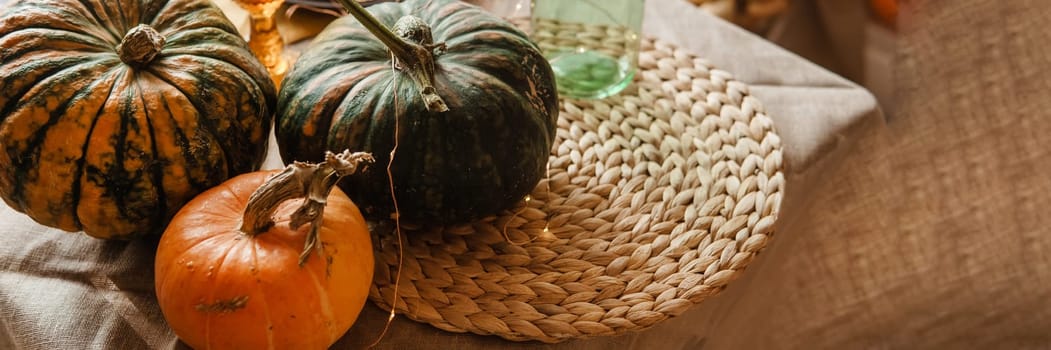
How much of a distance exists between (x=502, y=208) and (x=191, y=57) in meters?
0.27

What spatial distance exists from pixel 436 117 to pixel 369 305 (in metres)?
0.18

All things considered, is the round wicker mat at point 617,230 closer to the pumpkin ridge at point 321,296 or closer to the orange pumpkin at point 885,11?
the pumpkin ridge at point 321,296

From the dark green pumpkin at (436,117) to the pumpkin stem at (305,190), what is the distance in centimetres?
9

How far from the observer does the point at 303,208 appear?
63 centimetres

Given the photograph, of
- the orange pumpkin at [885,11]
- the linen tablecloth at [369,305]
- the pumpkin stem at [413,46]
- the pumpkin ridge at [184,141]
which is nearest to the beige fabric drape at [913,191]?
the linen tablecloth at [369,305]

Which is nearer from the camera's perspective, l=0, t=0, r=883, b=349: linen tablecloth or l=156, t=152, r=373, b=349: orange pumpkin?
l=156, t=152, r=373, b=349: orange pumpkin

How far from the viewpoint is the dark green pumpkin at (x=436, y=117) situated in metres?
0.71

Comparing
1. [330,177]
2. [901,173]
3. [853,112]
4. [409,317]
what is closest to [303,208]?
[330,177]

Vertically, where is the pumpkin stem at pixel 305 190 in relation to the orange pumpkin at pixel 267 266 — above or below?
above

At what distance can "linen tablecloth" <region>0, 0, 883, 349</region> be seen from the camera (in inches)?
28.7

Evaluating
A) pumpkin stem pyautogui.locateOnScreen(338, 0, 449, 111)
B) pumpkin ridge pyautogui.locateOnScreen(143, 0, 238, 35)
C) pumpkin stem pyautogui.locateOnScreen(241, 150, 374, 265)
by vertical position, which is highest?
pumpkin stem pyautogui.locateOnScreen(338, 0, 449, 111)

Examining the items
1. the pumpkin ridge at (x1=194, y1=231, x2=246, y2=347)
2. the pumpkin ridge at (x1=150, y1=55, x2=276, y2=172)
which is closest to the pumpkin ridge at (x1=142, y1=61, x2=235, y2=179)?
the pumpkin ridge at (x1=150, y1=55, x2=276, y2=172)

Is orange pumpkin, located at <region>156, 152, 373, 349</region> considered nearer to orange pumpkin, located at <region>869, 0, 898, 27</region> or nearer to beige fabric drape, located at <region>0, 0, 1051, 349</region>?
beige fabric drape, located at <region>0, 0, 1051, 349</region>

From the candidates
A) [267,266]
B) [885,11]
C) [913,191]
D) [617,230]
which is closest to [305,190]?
[267,266]
